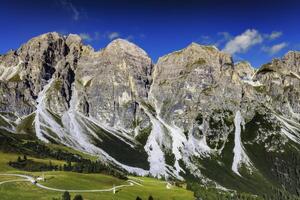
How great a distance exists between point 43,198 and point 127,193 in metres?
48.8

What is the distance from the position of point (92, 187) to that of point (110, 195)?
15711mm

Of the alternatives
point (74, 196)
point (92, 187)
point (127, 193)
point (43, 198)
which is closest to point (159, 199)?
point (127, 193)

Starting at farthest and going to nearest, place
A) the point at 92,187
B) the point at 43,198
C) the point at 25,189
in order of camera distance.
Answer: the point at 92,187 < the point at 25,189 < the point at 43,198

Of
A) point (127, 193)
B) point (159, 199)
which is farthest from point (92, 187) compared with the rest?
point (159, 199)

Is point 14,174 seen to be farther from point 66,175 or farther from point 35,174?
point 66,175

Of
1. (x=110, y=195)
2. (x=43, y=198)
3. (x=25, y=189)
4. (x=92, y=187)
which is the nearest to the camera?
(x=43, y=198)

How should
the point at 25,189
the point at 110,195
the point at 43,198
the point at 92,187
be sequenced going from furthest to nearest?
the point at 92,187 < the point at 110,195 < the point at 25,189 < the point at 43,198

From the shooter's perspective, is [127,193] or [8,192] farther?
[127,193]

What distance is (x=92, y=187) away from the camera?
183 metres

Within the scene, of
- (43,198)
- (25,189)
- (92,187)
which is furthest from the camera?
(92,187)

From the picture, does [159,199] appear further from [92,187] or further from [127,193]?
[92,187]

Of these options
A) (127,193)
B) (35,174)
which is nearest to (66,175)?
(35,174)

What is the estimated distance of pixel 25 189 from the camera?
15600 centimetres

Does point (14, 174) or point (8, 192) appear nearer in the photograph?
point (8, 192)
